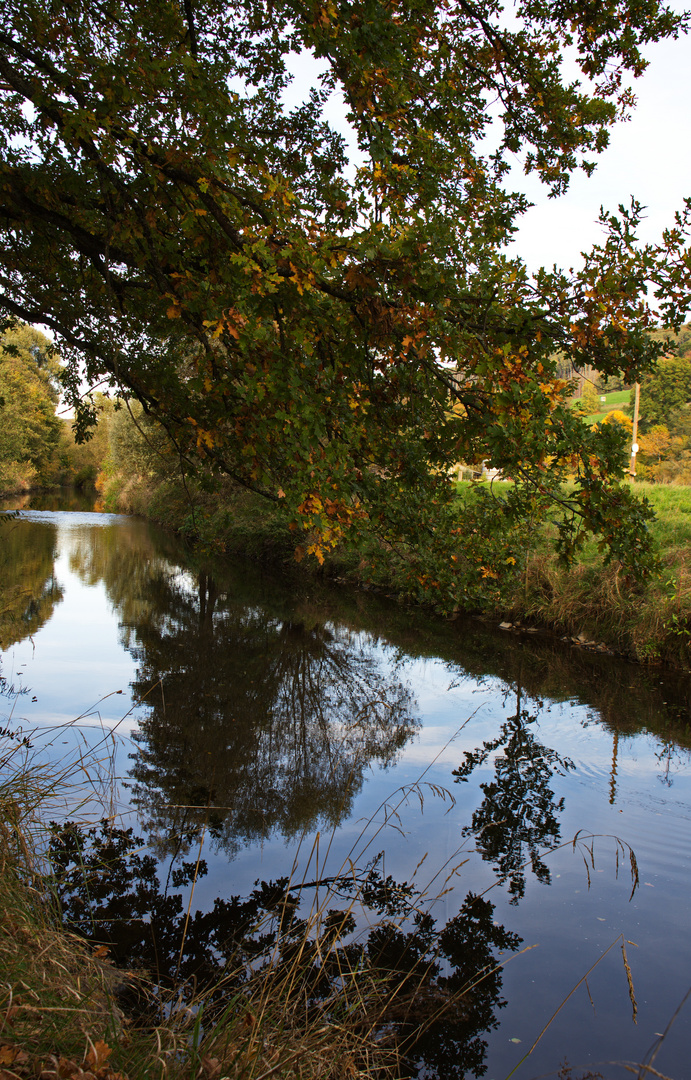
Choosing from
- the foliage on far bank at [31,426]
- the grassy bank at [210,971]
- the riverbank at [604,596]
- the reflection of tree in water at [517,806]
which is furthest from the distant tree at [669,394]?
the grassy bank at [210,971]

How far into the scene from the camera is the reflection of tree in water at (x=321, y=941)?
12.2ft

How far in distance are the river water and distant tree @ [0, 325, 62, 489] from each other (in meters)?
22.9

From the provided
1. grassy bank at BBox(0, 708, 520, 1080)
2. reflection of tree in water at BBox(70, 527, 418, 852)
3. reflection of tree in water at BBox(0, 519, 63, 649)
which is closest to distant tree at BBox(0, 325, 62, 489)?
reflection of tree in water at BBox(0, 519, 63, 649)

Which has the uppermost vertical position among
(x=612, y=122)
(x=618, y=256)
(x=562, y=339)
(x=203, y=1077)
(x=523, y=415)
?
(x=612, y=122)

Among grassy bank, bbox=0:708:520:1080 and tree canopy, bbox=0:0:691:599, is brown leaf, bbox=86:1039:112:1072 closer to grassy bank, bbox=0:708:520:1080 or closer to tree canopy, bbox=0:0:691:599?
grassy bank, bbox=0:708:520:1080

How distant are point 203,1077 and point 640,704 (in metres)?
8.26

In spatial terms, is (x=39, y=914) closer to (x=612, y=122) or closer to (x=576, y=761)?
(x=576, y=761)

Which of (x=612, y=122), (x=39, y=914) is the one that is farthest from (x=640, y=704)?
(x=39, y=914)

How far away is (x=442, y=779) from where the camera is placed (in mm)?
7195

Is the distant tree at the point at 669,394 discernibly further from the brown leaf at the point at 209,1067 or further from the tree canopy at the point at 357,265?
the brown leaf at the point at 209,1067

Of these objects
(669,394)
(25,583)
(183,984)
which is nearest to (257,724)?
(183,984)

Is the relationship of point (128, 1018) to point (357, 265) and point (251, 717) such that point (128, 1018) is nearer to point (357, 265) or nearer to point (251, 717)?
point (357, 265)

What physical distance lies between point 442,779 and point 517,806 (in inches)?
33.9

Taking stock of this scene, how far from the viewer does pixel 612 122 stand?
630cm
